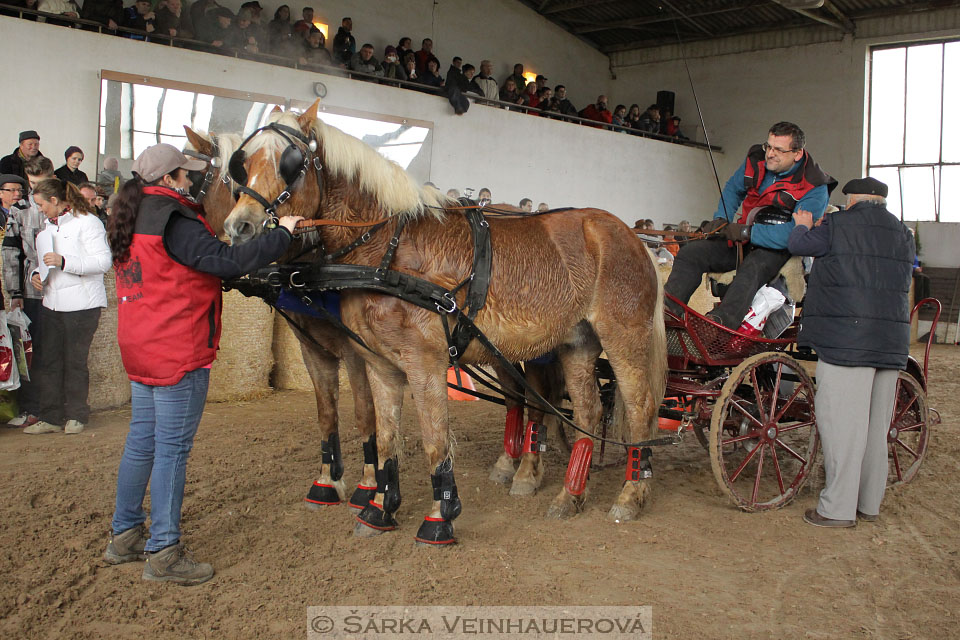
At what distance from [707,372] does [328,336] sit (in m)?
2.42

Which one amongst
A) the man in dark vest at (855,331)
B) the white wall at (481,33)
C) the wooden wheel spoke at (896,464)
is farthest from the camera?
the white wall at (481,33)

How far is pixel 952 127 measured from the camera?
56.4 feet

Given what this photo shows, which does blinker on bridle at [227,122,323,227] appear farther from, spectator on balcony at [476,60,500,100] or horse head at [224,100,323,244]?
spectator on balcony at [476,60,500,100]

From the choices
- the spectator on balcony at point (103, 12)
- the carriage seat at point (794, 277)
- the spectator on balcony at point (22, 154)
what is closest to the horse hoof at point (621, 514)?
the carriage seat at point (794, 277)

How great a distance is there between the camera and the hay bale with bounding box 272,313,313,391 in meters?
7.46

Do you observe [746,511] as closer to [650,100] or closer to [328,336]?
[328,336]

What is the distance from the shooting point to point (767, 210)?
445cm

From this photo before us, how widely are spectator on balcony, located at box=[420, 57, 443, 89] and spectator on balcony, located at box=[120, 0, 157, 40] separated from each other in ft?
16.2

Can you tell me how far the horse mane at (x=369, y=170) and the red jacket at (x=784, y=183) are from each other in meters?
2.20

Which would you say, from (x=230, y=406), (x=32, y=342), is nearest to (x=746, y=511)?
(x=230, y=406)

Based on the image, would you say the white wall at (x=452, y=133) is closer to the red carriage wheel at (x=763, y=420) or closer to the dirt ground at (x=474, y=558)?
the dirt ground at (x=474, y=558)

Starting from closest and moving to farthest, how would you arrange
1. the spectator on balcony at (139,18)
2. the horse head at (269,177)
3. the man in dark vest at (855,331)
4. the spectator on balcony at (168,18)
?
1. the horse head at (269,177)
2. the man in dark vest at (855,331)
3. the spectator on balcony at (139,18)
4. the spectator on balcony at (168,18)

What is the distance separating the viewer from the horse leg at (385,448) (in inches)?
142

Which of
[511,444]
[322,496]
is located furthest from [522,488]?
[322,496]
